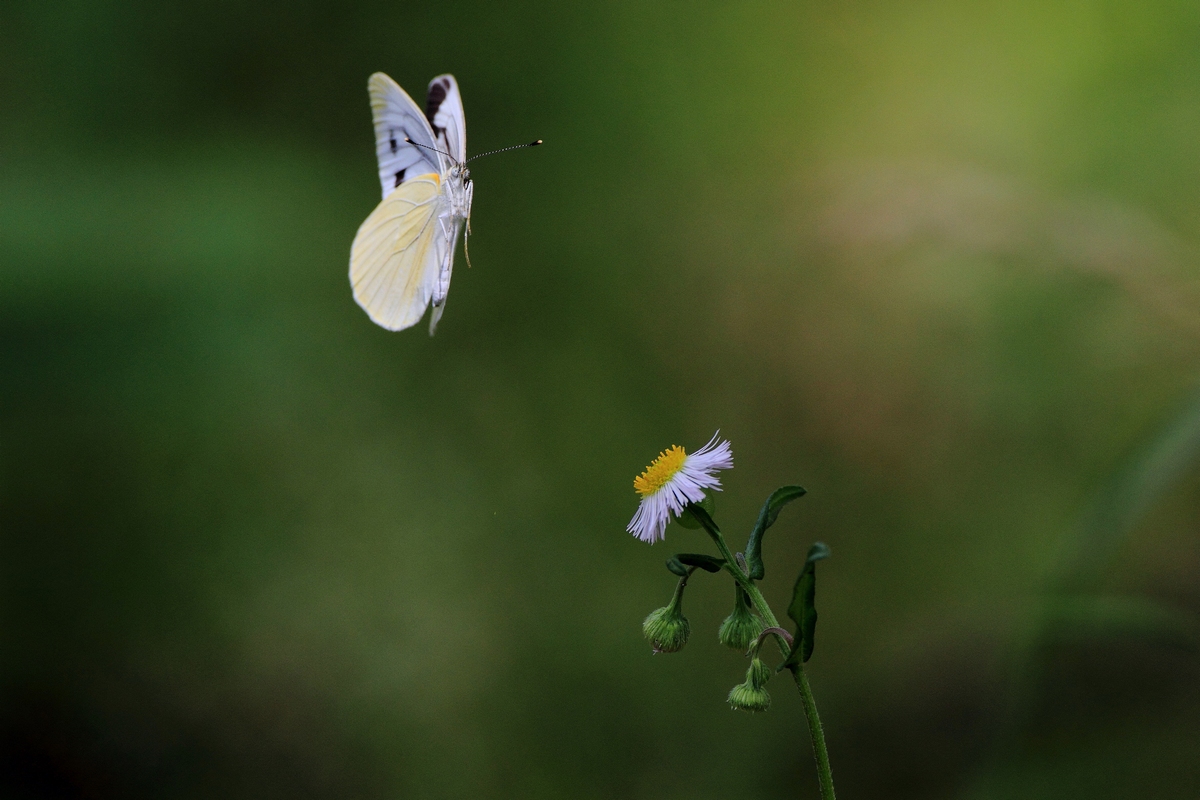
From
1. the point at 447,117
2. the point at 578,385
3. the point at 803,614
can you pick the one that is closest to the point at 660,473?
the point at 803,614

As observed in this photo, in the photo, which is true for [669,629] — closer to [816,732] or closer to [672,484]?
[672,484]

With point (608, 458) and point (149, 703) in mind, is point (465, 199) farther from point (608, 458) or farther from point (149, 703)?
point (149, 703)

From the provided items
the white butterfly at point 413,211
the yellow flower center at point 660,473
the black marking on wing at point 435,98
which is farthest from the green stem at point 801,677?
the black marking on wing at point 435,98

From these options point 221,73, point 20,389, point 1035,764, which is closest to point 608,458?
point 1035,764

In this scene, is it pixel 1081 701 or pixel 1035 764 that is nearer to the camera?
pixel 1035 764

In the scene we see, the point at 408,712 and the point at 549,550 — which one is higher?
the point at 549,550

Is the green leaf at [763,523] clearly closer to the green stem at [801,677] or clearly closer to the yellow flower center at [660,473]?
the green stem at [801,677]
